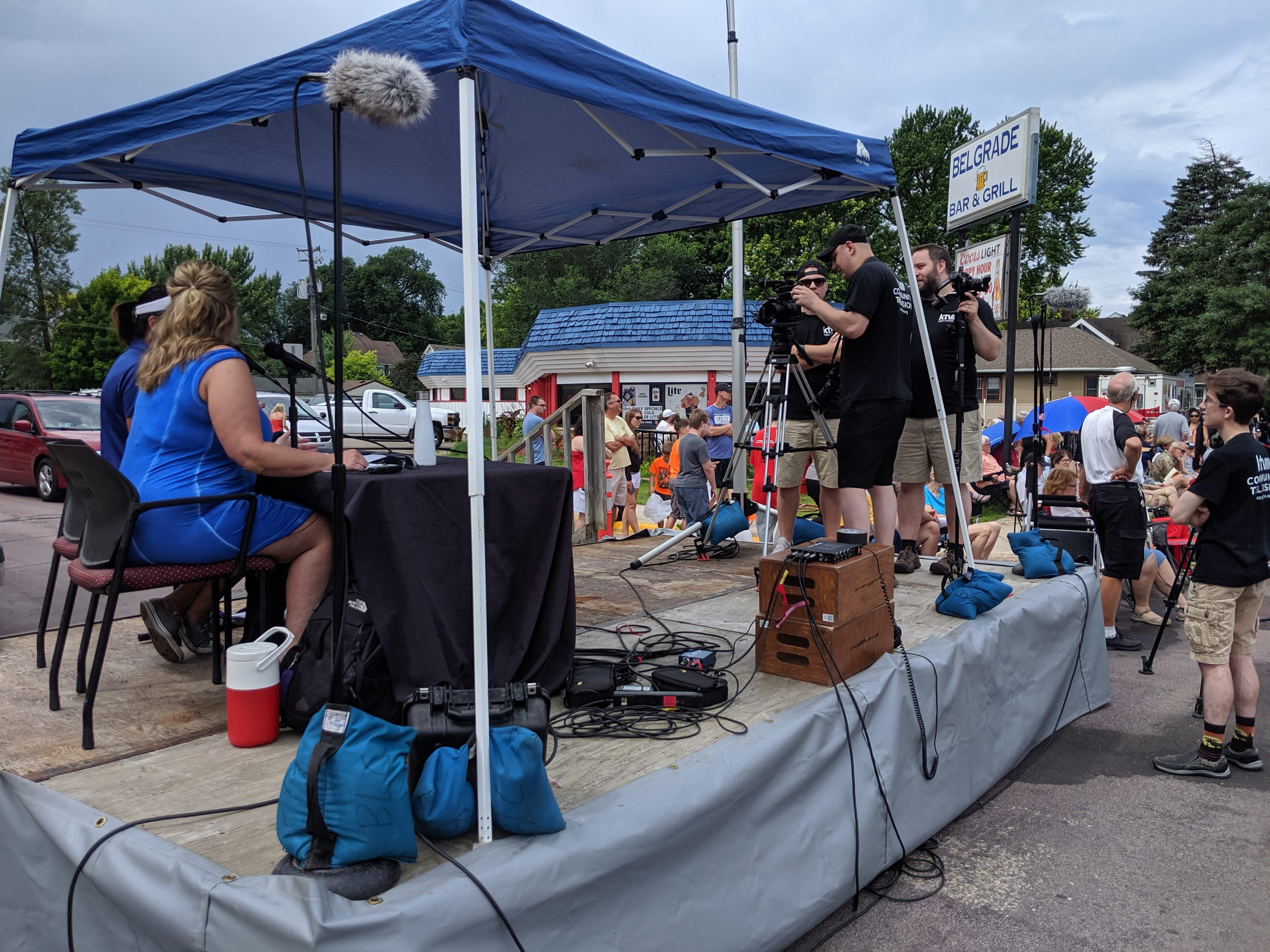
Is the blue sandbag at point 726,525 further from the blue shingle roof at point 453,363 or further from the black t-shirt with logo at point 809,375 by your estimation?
the blue shingle roof at point 453,363

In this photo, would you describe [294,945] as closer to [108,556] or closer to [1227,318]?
[108,556]

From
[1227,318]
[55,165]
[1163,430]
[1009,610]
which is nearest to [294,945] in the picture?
[55,165]

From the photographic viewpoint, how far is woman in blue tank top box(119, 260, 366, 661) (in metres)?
2.71

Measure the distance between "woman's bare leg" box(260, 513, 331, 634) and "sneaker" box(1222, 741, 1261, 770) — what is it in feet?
13.3

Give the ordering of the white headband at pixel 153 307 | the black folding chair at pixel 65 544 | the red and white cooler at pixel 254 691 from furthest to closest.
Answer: the white headband at pixel 153 307 < the black folding chair at pixel 65 544 < the red and white cooler at pixel 254 691

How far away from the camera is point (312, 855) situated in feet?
5.75

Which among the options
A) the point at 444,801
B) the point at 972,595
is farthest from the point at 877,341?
the point at 444,801

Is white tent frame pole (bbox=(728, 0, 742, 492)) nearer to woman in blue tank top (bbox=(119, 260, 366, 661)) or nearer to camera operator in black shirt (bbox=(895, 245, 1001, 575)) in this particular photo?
camera operator in black shirt (bbox=(895, 245, 1001, 575))

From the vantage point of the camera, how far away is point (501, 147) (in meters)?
4.54

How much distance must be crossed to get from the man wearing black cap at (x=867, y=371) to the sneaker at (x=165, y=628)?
3.05m

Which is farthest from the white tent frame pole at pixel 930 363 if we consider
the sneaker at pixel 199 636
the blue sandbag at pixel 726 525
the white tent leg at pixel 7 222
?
the white tent leg at pixel 7 222

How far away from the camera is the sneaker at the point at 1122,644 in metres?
6.11

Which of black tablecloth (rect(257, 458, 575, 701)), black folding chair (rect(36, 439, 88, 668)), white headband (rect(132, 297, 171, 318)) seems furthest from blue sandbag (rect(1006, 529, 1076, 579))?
black folding chair (rect(36, 439, 88, 668))

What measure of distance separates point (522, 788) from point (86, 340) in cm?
4639
